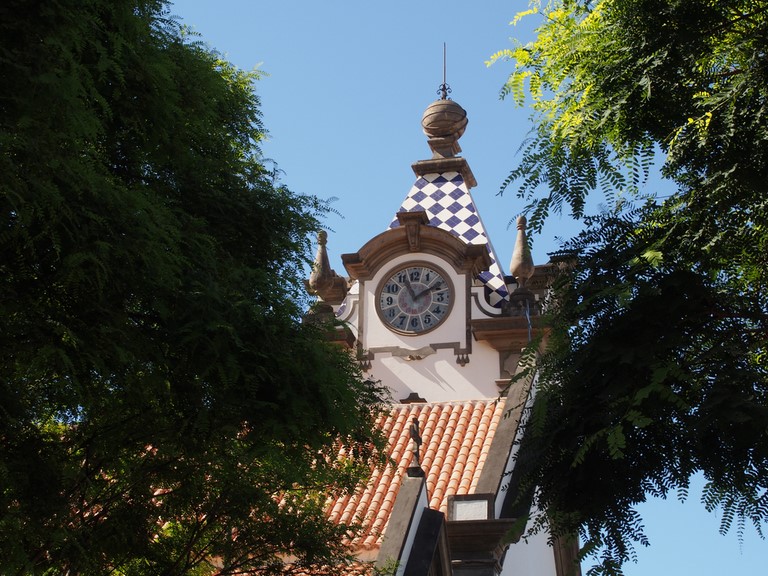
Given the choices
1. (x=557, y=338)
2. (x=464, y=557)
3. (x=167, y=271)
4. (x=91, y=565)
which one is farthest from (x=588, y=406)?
(x=464, y=557)

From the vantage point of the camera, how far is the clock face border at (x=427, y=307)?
82.2 ft

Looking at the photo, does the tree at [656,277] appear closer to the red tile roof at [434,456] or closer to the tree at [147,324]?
the tree at [147,324]

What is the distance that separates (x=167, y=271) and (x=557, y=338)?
2434mm

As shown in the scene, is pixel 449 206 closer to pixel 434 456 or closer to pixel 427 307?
pixel 427 307

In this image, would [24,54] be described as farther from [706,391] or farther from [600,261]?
[706,391]

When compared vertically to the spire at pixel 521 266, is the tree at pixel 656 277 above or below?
below

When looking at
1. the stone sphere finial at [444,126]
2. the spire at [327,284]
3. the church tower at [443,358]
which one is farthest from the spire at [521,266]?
the stone sphere finial at [444,126]

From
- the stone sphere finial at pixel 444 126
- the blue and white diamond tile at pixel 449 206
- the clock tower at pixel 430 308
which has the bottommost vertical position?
the clock tower at pixel 430 308

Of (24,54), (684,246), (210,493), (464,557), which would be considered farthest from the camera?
(464,557)

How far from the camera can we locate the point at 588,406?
7605 millimetres

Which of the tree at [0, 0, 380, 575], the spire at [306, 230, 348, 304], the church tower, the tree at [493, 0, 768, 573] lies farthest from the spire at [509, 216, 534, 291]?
the tree at [493, 0, 768, 573]

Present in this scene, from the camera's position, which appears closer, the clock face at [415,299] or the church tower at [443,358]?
the church tower at [443,358]

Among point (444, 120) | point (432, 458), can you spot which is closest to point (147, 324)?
point (432, 458)

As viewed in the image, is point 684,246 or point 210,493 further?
point 210,493
